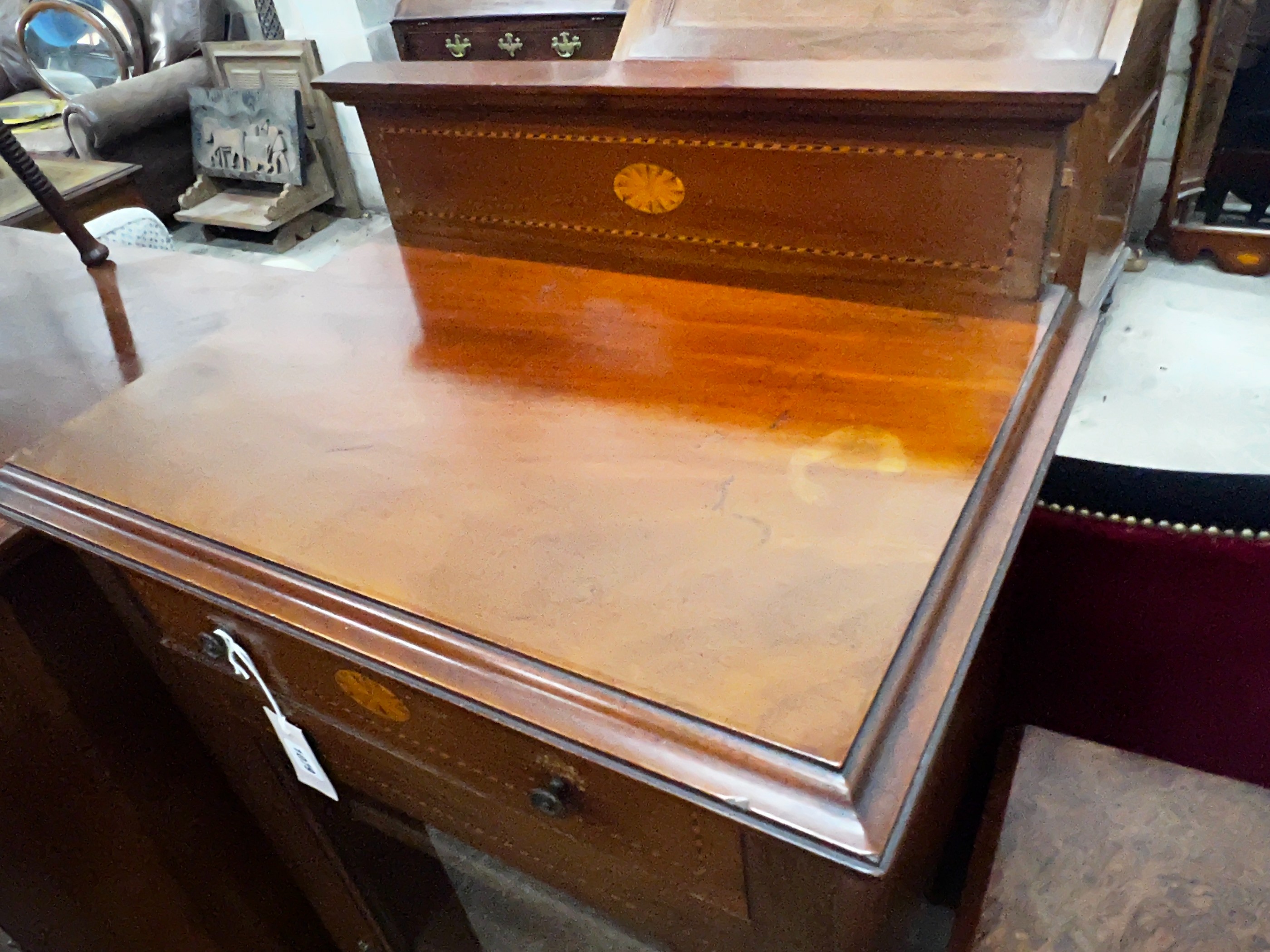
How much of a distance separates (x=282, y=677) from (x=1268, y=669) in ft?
2.77

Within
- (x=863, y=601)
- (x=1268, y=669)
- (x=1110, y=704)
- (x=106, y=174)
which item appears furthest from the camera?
(x=106, y=174)

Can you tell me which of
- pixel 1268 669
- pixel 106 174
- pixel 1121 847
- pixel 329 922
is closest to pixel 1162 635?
pixel 1268 669

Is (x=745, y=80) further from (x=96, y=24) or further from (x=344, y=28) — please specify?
(x=96, y=24)

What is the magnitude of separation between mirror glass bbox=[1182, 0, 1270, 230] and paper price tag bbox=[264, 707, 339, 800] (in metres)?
2.03

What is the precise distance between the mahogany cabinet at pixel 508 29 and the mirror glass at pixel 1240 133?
4.01 ft

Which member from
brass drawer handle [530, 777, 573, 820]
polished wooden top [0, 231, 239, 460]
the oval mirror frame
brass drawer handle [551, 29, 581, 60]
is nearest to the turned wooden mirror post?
polished wooden top [0, 231, 239, 460]

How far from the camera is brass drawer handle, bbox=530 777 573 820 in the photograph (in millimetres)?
553

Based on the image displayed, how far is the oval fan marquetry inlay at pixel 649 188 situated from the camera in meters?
0.81

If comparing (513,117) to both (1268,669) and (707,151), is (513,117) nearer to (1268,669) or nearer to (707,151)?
(707,151)

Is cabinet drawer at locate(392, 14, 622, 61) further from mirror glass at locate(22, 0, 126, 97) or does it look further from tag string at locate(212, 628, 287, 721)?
mirror glass at locate(22, 0, 126, 97)

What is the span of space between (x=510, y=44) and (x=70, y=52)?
253 centimetres

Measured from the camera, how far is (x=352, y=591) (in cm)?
53

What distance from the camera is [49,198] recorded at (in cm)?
103

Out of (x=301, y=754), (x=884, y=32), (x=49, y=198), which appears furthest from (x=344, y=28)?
(x=301, y=754)
